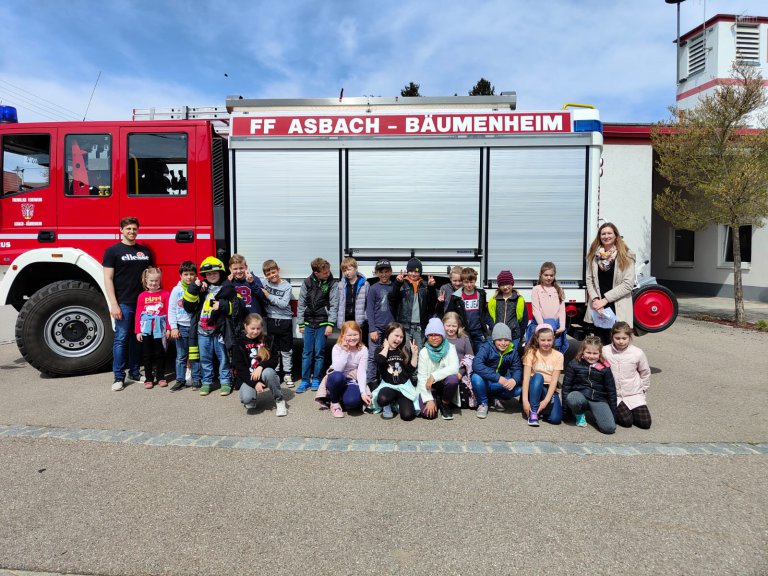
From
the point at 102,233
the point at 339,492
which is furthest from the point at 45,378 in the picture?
the point at 339,492

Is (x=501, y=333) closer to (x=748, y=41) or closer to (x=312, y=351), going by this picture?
(x=312, y=351)

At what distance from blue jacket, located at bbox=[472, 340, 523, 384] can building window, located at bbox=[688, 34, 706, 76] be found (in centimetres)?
1552

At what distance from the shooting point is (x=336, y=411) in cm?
463

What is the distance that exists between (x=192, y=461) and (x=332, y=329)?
2292mm

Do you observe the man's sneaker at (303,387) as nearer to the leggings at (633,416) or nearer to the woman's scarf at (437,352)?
the woman's scarf at (437,352)

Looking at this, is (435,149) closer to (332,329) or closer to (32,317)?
(332,329)

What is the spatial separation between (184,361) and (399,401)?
8.53 ft

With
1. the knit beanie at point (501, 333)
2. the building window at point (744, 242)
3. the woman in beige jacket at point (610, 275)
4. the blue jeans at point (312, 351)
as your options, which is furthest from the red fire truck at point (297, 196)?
the building window at point (744, 242)

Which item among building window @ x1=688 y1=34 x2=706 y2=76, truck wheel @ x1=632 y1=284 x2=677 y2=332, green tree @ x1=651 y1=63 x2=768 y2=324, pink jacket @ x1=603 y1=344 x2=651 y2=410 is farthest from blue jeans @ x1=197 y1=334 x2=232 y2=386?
building window @ x1=688 y1=34 x2=706 y2=76

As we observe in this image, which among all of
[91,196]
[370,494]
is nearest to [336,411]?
[370,494]

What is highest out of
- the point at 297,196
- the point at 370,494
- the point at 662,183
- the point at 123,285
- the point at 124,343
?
the point at 662,183

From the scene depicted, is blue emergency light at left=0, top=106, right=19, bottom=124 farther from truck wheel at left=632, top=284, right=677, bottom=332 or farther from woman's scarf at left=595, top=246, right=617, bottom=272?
truck wheel at left=632, top=284, right=677, bottom=332

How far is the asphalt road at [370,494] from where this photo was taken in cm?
247

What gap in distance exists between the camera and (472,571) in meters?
2.36
